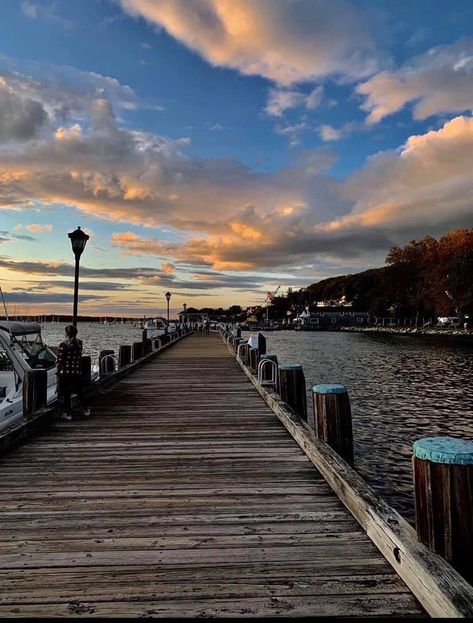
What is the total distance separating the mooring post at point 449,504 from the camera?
10.3 ft

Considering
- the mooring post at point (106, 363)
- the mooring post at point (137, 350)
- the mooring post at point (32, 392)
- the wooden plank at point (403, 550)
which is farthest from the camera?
the mooring post at point (137, 350)

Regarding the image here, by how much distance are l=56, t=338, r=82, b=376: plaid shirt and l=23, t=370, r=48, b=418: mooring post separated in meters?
0.35

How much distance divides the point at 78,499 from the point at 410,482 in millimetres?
7548

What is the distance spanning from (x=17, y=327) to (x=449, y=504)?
12.2 m

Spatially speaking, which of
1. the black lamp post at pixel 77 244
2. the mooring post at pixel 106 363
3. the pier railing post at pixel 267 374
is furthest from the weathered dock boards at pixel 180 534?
the mooring post at pixel 106 363

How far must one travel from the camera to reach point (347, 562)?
3.45 meters

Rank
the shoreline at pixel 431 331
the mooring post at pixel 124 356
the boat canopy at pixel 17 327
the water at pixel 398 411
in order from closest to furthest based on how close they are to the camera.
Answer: the water at pixel 398 411 → the boat canopy at pixel 17 327 → the mooring post at pixel 124 356 → the shoreline at pixel 431 331

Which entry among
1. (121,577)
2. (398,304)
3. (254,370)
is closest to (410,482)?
(254,370)

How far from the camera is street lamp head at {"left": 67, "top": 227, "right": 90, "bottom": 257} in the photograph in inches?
454

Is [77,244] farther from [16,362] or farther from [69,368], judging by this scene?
[69,368]

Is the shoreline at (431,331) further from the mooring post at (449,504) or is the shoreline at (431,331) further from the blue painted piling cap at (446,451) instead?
the mooring post at (449,504)

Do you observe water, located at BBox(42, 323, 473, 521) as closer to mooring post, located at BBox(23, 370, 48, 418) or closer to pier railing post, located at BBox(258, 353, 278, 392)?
pier railing post, located at BBox(258, 353, 278, 392)

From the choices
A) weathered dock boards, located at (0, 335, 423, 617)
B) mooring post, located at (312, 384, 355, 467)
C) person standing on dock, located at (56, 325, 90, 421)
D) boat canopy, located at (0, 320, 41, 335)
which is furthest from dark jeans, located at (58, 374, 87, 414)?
mooring post, located at (312, 384, 355, 467)

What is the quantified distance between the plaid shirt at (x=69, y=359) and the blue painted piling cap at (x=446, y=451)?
21.6 ft
